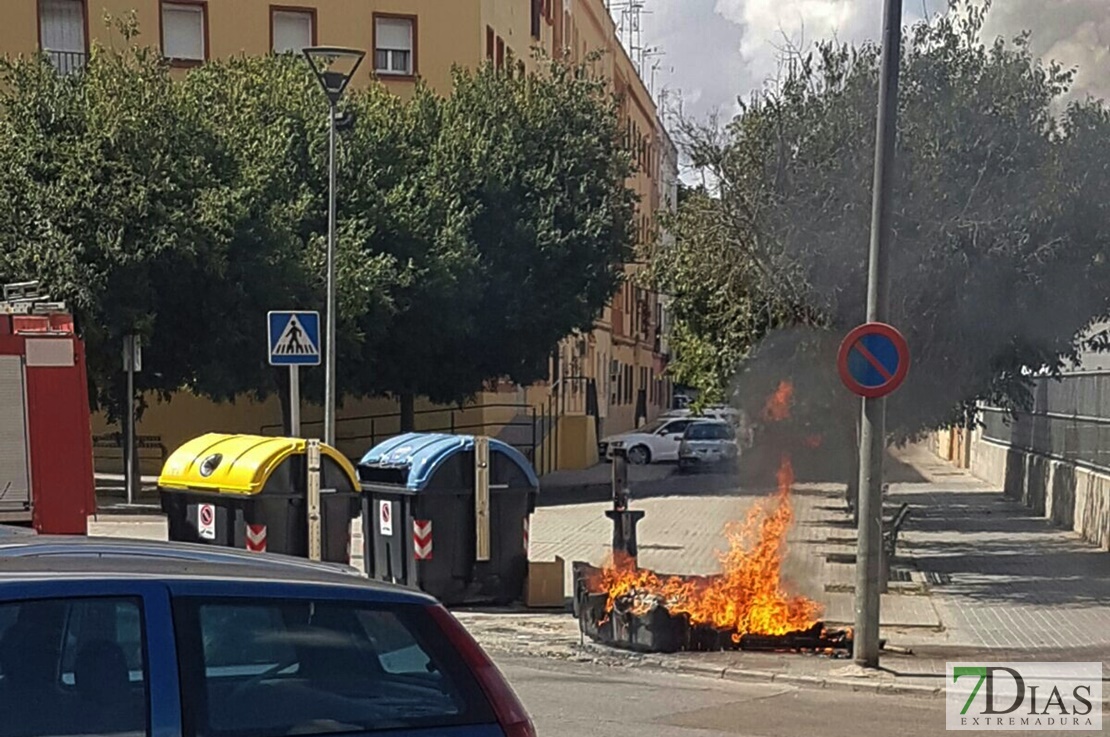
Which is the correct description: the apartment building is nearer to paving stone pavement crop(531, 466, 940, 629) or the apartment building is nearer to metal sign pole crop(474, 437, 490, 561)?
paving stone pavement crop(531, 466, 940, 629)

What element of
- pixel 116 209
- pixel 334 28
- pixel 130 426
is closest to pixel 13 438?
pixel 116 209

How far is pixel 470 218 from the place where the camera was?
27.6 metres

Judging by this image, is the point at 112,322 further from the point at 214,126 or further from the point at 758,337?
the point at 758,337

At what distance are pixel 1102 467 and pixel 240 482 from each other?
496 inches

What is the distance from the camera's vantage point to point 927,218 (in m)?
14.8

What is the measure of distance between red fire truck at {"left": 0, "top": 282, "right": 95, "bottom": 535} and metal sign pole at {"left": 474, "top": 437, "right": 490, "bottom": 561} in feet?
11.6

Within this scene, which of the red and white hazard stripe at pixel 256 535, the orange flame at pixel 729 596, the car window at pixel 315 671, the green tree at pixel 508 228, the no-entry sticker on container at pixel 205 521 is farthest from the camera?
the green tree at pixel 508 228

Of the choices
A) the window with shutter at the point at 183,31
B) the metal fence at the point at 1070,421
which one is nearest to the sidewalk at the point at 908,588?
the metal fence at the point at 1070,421

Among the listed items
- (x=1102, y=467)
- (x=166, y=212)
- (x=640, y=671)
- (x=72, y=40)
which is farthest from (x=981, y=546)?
(x=72, y=40)

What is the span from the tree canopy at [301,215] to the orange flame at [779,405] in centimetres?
1085

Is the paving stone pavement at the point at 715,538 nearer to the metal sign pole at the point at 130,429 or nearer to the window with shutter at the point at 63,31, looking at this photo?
the metal sign pole at the point at 130,429

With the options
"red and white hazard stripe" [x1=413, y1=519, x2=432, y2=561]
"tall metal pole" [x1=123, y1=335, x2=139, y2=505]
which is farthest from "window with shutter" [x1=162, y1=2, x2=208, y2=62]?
"red and white hazard stripe" [x1=413, y1=519, x2=432, y2=561]

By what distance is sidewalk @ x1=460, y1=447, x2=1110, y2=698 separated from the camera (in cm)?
1141

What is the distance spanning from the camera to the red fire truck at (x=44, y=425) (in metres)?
12.3
